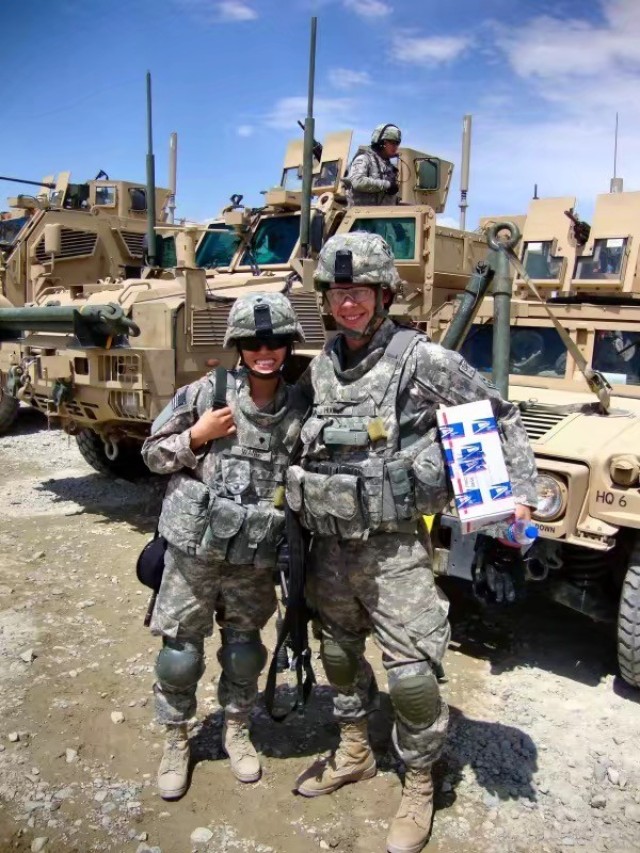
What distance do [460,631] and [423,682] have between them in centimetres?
182

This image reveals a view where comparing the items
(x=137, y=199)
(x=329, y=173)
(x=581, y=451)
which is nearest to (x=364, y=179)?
(x=329, y=173)

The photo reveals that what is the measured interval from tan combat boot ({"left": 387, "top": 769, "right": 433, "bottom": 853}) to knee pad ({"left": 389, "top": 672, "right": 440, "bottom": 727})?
0.69 feet

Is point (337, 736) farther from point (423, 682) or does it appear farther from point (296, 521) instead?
point (296, 521)

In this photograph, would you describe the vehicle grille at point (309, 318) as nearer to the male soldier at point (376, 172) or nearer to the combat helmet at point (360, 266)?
the male soldier at point (376, 172)

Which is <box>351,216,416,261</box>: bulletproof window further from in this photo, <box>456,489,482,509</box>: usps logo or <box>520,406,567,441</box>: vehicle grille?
<box>456,489,482,509</box>: usps logo

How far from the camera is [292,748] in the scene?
119 inches

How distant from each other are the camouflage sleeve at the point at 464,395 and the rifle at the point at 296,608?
437 millimetres

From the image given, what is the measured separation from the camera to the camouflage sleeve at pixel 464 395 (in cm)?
241

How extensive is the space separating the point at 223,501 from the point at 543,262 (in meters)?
5.97

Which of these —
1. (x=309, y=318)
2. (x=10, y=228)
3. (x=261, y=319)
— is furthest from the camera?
(x=10, y=228)

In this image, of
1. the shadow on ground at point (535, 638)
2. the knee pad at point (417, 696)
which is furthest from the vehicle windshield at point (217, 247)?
the knee pad at point (417, 696)

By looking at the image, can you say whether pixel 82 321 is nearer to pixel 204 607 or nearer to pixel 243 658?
pixel 204 607

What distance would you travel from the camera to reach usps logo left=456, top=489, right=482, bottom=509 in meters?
2.34

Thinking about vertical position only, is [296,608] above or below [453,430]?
below
